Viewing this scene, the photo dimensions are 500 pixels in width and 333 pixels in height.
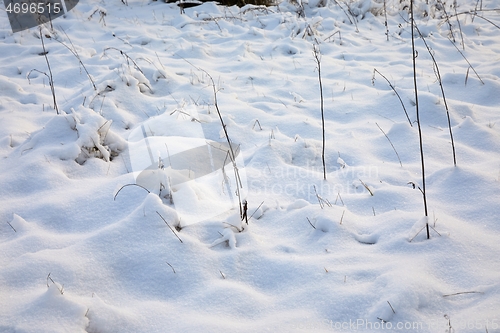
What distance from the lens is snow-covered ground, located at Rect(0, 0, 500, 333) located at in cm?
145

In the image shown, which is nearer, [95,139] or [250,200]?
[250,200]

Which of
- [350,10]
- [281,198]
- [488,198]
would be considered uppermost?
[350,10]

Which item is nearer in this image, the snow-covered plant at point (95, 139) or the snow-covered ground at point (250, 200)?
the snow-covered ground at point (250, 200)

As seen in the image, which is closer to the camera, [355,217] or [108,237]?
[108,237]

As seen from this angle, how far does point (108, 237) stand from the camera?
1.82 m

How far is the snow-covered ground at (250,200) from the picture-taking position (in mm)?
1446

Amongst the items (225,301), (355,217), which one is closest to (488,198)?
(355,217)

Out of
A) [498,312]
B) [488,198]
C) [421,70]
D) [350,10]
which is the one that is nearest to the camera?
[498,312]

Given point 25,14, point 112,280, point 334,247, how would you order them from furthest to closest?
1. point 25,14
2. point 334,247
3. point 112,280

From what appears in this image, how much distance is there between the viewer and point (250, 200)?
2.24 meters

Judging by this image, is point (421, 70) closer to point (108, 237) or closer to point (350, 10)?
point (350, 10)

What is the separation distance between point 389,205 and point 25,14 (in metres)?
6.64

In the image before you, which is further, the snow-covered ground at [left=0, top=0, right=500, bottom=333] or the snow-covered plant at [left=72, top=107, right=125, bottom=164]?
the snow-covered plant at [left=72, top=107, right=125, bottom=164]

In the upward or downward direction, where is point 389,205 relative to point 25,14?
downward
